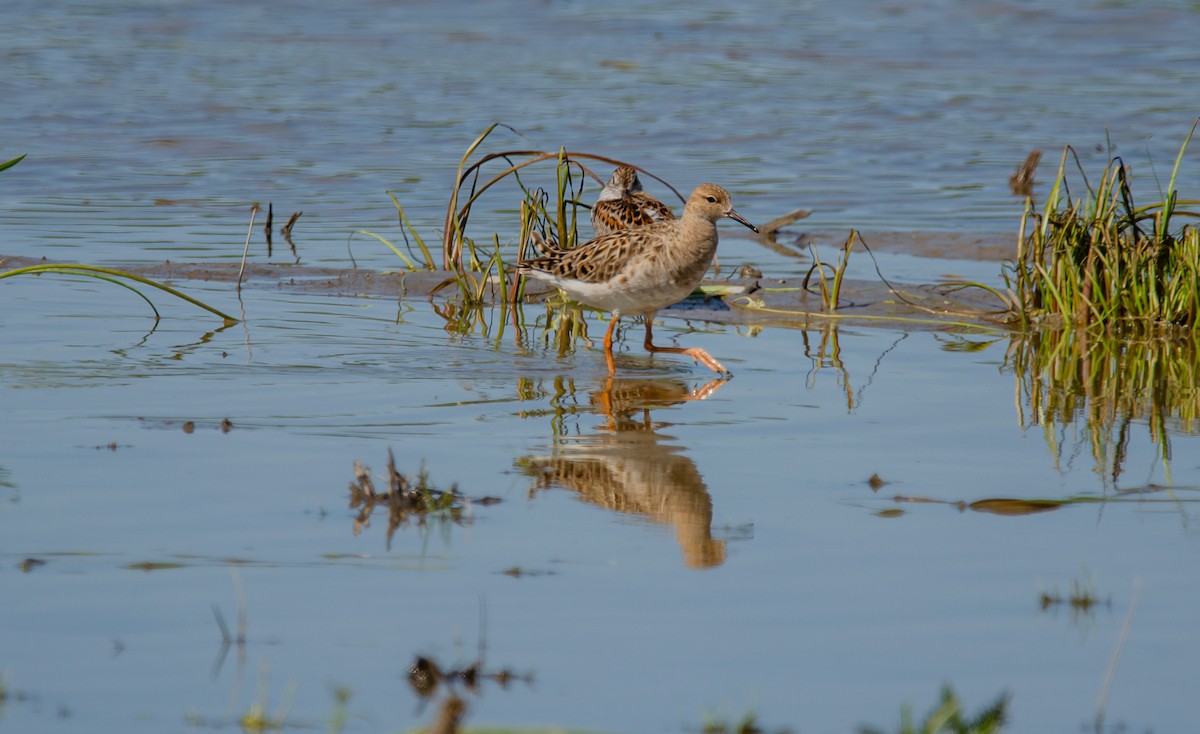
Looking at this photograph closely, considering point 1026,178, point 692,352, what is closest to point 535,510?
point 692,352

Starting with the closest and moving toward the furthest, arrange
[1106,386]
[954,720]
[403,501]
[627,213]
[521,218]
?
[954,720] < [403,501] < [1106,386] < [521,218] < [627,213]

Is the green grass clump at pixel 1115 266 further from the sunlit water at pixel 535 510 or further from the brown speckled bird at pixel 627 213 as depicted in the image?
the brown speckled bird at pixel 627 213

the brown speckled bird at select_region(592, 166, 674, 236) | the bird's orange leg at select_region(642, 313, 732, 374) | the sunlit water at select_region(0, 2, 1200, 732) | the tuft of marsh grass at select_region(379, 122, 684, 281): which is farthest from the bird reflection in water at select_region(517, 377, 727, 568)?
the brown speckled bird at select_region(592, 166, 674, 236)

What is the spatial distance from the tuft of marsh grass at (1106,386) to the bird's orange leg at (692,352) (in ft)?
5.34

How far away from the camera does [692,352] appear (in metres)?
8.84

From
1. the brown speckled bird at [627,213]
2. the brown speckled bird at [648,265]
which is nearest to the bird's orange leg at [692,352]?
the brown speckled bird at [648,265]

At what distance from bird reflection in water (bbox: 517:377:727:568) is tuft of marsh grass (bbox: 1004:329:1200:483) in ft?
5.65

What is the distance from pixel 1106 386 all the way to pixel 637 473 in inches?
119

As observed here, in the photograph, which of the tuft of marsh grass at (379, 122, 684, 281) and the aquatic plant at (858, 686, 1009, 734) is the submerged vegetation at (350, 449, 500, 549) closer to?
the aquatic plant at (858, 686, 1009, 734)

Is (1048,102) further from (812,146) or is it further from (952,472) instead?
(952,472)

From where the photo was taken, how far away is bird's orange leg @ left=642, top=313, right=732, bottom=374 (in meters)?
8.64

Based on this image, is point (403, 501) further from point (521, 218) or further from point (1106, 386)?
point (521, 218)

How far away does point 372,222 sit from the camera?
13.8 m

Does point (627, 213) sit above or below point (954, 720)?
above
